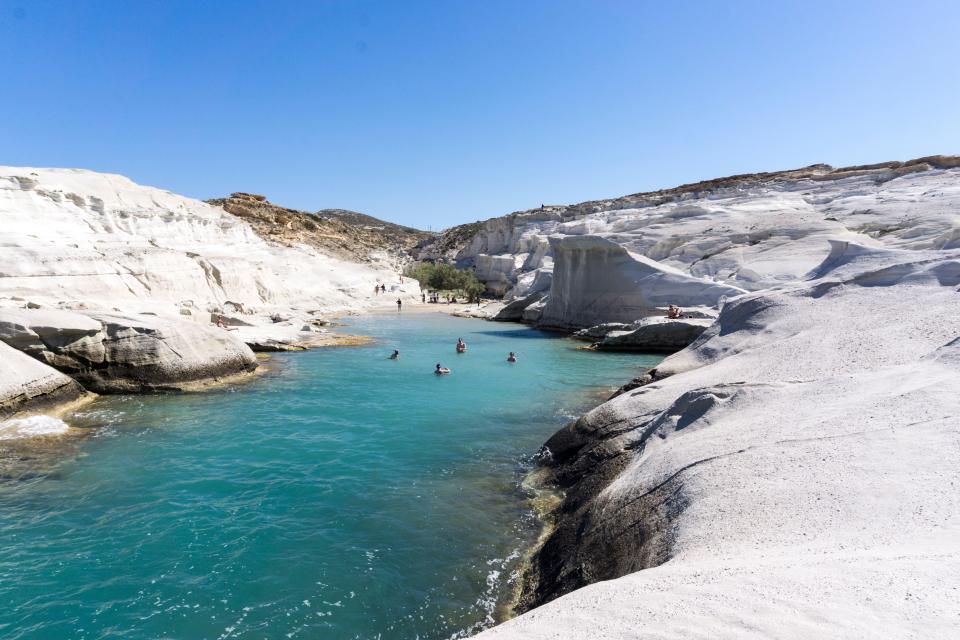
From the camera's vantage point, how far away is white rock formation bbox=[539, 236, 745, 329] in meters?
24.4

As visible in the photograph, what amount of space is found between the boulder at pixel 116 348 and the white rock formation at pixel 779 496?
9.98m

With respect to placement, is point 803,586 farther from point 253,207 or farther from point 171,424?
point 253,207

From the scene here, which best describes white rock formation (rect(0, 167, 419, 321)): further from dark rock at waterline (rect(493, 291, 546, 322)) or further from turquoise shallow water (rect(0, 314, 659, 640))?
dark rock at waterline (rect(493, 291, 546, 322))

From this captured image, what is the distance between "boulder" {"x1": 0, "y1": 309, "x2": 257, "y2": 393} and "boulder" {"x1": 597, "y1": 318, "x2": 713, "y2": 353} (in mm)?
14163

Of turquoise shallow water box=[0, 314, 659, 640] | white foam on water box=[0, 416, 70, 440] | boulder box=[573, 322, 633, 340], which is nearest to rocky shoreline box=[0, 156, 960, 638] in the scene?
boulder box=[573, 322, 633, 340]

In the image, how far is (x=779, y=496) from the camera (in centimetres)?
414

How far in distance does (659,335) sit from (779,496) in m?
17.9

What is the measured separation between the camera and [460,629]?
5238 mm

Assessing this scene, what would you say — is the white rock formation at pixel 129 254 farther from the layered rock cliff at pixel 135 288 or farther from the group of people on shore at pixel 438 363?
the group of people on shore at pixel 438 363

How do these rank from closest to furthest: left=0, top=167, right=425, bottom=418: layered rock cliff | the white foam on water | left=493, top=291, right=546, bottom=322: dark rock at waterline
A: the white foam on water → left=0, top=167, right=425, bottom=418: layered rock cliff → left=493, top=291, right=546, bottom=322: dark rock at waterline

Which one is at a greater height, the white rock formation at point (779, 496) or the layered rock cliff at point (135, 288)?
the layered rock cliff at point (135, 288)

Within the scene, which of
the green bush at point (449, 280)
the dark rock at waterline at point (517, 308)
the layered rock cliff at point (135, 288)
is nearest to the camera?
the layered rock cliff at point (135, 288)

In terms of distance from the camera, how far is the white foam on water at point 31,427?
388 inches

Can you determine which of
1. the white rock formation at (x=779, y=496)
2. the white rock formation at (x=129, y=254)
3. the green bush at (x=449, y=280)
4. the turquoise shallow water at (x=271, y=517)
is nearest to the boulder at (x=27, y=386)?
the turquoise shallow water at (x=271, y=517)
